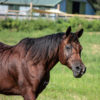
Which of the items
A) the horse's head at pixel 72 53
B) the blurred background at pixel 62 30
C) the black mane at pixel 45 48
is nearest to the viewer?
the horse's head at pixel 72 53

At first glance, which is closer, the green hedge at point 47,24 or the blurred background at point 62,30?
the blurred background at point 62,30

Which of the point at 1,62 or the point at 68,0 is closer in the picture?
the point at 1,62

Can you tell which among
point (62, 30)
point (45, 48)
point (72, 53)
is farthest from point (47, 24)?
point (72, 53)

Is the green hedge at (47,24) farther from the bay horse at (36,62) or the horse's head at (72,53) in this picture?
the horse's head at (72,53)

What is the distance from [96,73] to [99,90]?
3.38m

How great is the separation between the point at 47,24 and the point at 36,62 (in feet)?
85.8

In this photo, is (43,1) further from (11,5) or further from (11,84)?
(11,84)

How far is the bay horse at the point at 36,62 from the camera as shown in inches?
228

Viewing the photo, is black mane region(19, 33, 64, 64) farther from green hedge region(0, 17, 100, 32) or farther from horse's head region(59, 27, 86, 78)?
green hedge region(0, 17, 100, 32)

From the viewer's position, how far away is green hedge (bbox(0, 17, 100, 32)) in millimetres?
30562

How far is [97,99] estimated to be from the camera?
836 cm

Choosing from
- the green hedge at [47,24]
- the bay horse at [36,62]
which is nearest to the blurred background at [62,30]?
the green hedge at [47,24]

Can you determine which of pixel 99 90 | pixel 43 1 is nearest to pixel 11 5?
pixel 43 1

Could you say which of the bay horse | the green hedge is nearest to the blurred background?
the green hedge
